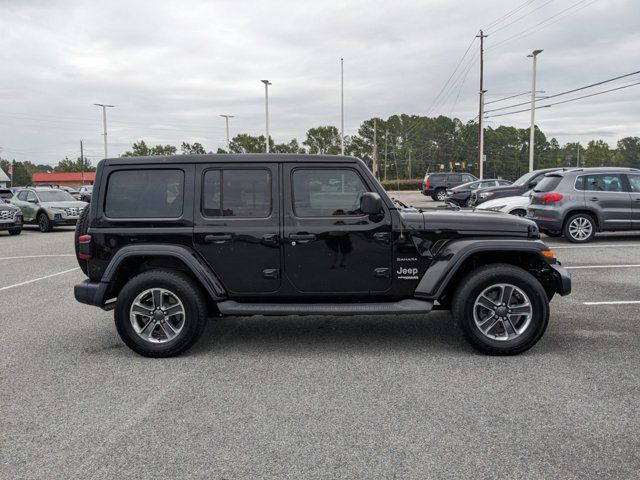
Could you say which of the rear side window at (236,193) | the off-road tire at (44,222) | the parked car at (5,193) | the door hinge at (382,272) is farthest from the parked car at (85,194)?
the door hinge at (382,272)

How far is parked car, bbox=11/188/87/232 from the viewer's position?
18375 millimetres

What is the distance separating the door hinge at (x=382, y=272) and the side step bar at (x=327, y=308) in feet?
0.86

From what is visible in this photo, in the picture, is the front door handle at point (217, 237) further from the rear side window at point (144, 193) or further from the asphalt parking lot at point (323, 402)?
the asphalt parking lot at point (323, 402)

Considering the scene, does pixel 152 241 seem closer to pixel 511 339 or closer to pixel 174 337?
pixel 174 337

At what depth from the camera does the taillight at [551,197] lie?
40.0 ft

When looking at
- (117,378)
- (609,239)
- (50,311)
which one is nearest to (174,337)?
(117,378)

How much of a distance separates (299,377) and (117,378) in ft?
4.94

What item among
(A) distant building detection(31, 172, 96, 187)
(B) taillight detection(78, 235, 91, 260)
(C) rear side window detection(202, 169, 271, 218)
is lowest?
(B) taillight detection(78, 235, 91, 260)

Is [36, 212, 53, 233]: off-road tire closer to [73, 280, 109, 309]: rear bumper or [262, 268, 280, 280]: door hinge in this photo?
[73, 280, 109, 309]: rear bumper

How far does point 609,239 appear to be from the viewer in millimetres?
13391

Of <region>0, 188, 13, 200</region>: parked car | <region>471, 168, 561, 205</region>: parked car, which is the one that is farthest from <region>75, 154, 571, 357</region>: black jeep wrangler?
<region>0, 188, 13, 200</region>: parked car

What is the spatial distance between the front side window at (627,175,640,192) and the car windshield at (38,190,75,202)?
58.4 ft

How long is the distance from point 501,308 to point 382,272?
1104 mm

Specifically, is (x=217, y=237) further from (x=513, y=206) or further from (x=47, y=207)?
(x=47, y=207)
